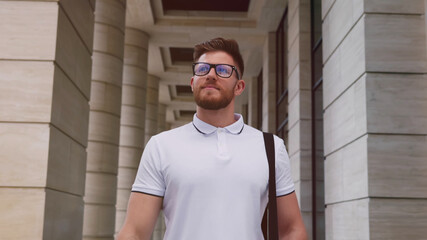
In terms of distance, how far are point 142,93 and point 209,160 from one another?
1783 cm

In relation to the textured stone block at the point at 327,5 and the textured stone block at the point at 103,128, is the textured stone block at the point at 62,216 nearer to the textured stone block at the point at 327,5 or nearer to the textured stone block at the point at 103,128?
the textured stone block at the point at 327,5

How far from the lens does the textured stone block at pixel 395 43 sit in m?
6.20

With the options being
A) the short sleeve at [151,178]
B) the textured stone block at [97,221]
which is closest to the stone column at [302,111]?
the textured stone block at [97,221]

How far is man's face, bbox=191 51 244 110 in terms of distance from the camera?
2714 millimetres

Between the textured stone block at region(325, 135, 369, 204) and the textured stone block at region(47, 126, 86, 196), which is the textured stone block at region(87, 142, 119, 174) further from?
the textured stone block at region(325, 135, 369, 204)

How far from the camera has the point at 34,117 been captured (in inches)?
230

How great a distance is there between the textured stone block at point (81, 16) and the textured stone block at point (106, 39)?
6610 millimetres

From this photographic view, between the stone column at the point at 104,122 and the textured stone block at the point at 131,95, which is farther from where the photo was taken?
the textured stone block at the point at 131,95

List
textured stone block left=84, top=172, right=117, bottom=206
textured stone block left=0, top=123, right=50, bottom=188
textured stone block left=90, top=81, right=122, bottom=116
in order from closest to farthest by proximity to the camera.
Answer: textured stone block left=0, top=123, right=50, bottom=188 < textured stone block left=84, top=172, right=117, bottom=206 < textured stone block left=90, top=81, right=122, bottom=116

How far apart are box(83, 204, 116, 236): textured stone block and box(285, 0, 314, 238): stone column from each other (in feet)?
16.8

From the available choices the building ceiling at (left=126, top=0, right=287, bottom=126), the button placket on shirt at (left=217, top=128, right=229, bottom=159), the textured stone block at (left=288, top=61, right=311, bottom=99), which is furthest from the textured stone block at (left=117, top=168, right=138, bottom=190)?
the button placket on shirt at (left=217, top=128, right=229, bottom=159)

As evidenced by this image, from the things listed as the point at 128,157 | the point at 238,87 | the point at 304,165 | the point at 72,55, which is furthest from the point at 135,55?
the point at 238,87

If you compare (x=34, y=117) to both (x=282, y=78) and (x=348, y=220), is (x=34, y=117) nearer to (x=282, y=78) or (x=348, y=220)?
(x=348, y=220)

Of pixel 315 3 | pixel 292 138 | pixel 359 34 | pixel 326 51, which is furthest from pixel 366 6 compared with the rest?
pixel 292 138
